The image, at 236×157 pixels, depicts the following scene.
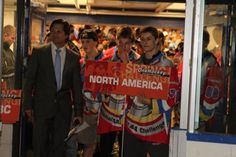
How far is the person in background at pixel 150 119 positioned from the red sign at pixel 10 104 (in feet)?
3.29

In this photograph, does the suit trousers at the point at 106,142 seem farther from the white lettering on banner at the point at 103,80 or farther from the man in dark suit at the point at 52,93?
the white lettering on banner at the point at 103,80

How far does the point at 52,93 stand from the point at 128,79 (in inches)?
32.5

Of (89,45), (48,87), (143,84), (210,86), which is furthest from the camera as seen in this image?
(89,45)

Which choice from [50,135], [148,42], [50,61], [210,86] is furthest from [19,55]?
[210,86]

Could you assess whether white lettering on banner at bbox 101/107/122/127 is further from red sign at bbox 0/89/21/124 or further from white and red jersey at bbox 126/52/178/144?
red sign at bbox 0/89/21/124

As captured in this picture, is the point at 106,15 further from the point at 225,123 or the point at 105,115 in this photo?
the point at 225,123

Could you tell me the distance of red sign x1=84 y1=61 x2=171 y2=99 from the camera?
420 cm

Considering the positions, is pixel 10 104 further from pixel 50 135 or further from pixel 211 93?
pixel 211 93

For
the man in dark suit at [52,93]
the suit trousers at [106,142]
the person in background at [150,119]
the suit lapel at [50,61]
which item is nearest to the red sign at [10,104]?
the man in dark suit at [52,93]

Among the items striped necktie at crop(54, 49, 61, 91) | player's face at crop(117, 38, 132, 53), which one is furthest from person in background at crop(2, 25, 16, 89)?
player's face at crop(117, 38, 132, 53)

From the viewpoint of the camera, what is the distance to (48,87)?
15.4ft

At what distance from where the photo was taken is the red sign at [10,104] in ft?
14.1

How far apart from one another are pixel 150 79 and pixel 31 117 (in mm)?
1286

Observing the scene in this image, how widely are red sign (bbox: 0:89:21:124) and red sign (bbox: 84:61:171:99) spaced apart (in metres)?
0.65
